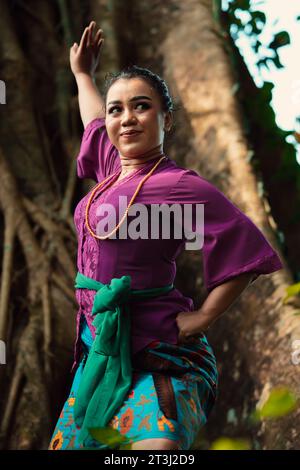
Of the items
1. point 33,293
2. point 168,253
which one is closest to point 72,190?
point 33,293

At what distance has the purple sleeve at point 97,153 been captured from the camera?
2117 millimetres

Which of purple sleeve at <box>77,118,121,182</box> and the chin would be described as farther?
purple sleeve at <box>77,118,121,182</box>

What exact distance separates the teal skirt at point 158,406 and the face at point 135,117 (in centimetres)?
46

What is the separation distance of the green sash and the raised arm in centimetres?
65

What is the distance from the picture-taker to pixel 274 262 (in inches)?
71.0

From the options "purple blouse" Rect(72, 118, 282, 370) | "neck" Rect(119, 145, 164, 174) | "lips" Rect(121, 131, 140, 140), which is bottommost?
"purple blouse" Rect(72, 118, 282, 370)

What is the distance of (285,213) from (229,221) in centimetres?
203

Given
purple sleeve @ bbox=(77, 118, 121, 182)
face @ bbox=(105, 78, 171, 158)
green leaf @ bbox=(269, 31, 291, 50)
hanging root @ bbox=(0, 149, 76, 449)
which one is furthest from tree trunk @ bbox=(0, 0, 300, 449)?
face @ bbox=(105, 78, 171, 158)

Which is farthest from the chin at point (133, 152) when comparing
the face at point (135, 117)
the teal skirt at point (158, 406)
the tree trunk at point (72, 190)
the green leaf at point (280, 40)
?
the green leaf at point (280, 40)

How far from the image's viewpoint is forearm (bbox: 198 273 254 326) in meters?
1.80

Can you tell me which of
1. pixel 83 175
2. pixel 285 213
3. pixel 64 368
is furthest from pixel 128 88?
pixel 285 213

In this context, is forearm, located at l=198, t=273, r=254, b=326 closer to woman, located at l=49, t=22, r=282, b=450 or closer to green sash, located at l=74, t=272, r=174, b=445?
woman, located at l=49, t=22, r=282, b=450

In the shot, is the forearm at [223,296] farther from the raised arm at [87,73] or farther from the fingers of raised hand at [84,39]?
the fingers of raised hand at [84,39]

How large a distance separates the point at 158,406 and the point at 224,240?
41cm
